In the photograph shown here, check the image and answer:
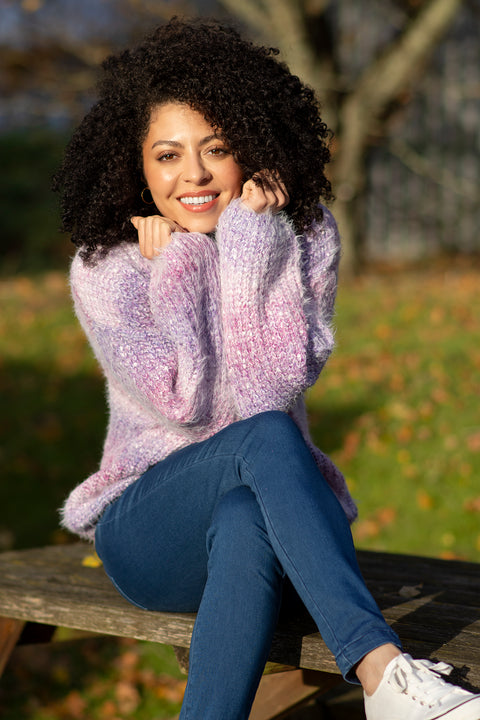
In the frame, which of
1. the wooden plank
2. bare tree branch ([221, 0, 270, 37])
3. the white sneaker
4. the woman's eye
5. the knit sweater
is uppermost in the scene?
bare tree branch ([221, 0, 270, 37])

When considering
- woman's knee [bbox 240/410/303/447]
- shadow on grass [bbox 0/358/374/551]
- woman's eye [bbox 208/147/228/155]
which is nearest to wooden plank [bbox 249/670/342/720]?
woman's knee [bbox 240/410/303/447]

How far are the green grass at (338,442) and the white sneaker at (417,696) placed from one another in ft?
6.00

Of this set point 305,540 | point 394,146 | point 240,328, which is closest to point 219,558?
point 305,540

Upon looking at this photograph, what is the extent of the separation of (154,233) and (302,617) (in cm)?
115

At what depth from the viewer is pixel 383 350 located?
22.9ft

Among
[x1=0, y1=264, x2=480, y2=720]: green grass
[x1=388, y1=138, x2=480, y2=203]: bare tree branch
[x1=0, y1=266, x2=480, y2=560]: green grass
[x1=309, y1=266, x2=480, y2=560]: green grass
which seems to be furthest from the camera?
[x1=388, y1=138, x2=480, y2=203]: bare tree branch

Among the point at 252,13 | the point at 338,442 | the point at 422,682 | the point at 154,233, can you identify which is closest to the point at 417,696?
the point at 422,682

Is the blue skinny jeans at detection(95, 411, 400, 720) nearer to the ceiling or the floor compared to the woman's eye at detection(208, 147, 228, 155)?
nearer to the floor

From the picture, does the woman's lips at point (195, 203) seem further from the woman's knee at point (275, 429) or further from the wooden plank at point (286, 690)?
the wooden plank at point (286, 690)

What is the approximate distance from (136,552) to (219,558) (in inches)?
15.4

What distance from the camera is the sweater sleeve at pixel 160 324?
230cm

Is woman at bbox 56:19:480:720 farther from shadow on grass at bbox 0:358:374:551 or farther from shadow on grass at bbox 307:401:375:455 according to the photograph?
shadow on grass at bbox 307:401:375:455

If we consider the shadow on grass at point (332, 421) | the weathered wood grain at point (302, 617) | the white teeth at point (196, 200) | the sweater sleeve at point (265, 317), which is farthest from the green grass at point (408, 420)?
the white teeth at point (196, 200)

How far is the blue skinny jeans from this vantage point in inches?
73.0
